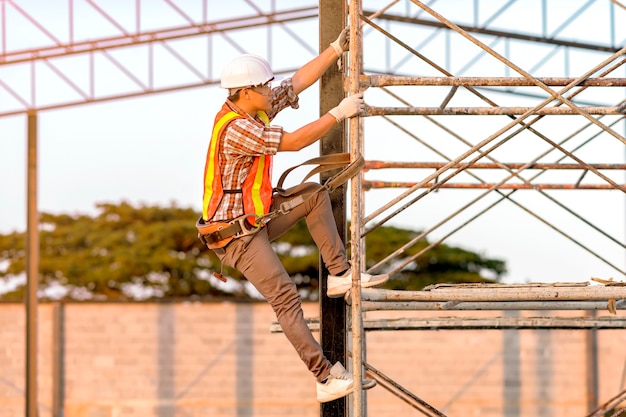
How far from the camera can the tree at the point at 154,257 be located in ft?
90.1

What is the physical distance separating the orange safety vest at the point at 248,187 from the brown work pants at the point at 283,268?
0.16 m

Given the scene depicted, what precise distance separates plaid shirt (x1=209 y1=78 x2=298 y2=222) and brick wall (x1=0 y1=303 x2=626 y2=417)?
1194 cm

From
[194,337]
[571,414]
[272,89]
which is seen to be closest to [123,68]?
[194,337]

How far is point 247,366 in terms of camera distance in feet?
63.9

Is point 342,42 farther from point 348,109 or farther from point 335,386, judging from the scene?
point 335,386

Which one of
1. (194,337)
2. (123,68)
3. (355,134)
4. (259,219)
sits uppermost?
(123,68)

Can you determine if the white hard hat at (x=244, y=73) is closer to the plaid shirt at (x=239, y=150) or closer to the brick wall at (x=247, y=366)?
the plaid shirt at (x=239, y=150)

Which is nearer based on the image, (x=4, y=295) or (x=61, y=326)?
(x=61, y=326)

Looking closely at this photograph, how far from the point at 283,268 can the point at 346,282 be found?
0.42m

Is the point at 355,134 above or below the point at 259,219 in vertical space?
above

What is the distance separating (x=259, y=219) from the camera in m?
6.84

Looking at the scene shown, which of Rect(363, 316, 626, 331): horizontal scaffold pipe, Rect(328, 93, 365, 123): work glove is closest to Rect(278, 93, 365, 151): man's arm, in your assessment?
Rect(328, 93, 365, 123): work glove

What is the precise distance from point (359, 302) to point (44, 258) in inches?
926

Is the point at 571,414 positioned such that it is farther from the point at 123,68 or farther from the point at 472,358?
the point at 123,68
